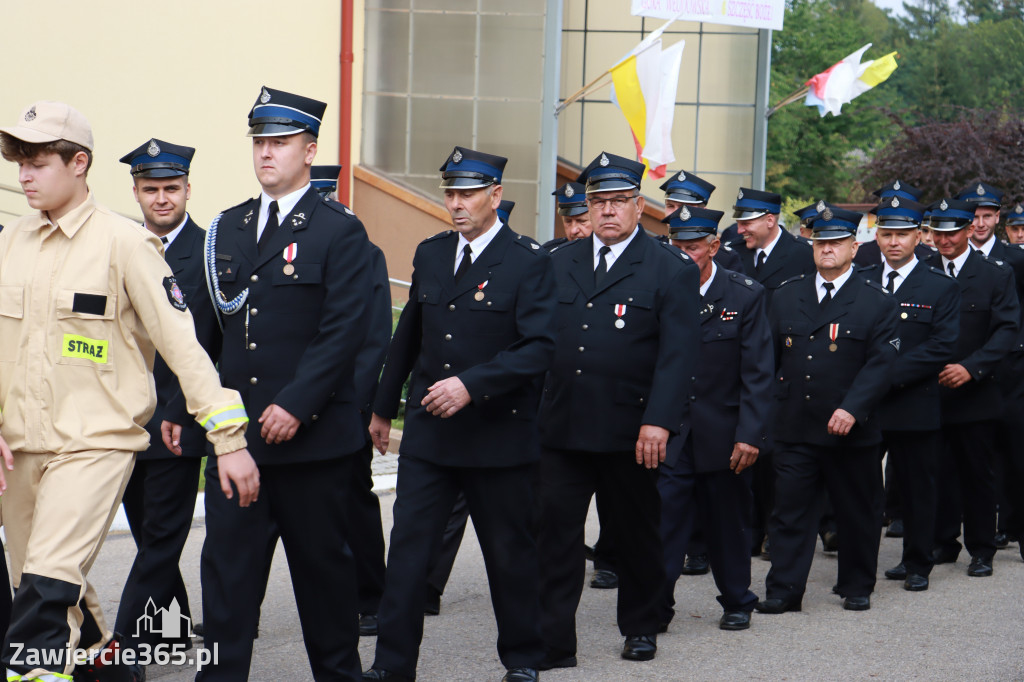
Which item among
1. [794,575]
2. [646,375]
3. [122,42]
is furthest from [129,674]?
[122,42]

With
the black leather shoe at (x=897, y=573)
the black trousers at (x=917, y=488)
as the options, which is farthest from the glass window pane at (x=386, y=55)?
the black leather shoe at (x=897, y=573)

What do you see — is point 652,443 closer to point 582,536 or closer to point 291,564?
point 582,536

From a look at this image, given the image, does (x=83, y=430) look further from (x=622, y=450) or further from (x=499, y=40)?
(x=499, y=40)

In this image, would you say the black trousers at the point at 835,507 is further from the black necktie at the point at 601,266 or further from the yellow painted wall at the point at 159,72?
the yellow painted wall at the point at 159,72

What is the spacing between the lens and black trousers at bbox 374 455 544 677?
213 inches

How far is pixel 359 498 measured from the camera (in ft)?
22.1

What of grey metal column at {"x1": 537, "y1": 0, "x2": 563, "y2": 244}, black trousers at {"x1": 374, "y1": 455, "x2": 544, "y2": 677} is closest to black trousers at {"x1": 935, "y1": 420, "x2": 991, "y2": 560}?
black trousers at {"x1": 374, "y1": 455, "x2": 544, "y2": 677}

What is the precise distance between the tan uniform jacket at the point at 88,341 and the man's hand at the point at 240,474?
0.11 feet

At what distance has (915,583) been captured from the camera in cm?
804

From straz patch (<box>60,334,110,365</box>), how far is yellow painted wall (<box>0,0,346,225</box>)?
10701mm

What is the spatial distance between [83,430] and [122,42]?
12.4m

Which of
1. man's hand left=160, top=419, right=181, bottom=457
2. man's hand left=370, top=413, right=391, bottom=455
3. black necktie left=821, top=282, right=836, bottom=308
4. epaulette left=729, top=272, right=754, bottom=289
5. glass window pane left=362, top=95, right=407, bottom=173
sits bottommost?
man's hand left=370, top=413, right=391, bottom=455

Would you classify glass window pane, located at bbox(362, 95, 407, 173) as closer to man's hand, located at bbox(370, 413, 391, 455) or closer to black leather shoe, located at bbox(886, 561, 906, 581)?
black leather shoe, located at bbox(886, 561, 906, 581)

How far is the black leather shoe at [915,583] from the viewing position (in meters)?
8.03
